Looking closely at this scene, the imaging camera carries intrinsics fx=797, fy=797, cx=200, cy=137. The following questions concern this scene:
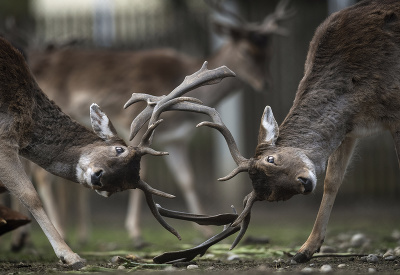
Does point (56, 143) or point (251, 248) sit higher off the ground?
point (56, 143)

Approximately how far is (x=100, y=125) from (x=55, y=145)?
1.48ft

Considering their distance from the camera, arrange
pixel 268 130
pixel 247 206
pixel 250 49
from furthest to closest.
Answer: pixel 250 49 < pixel 268 130 < pixel 247 206

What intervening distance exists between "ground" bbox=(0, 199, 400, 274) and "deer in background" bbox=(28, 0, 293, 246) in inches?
59.9

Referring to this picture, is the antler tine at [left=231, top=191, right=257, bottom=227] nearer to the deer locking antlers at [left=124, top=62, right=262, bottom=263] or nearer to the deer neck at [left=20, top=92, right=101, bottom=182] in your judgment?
the deer locking antlers at [left=124, top=62, right=262, bottom=263]

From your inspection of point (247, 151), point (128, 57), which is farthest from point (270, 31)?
point (247, 151)

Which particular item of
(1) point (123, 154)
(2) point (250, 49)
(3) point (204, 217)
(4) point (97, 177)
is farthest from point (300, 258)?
(2) point (250, 49)

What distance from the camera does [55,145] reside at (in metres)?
7.11

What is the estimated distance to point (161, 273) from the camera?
5570 millimetres

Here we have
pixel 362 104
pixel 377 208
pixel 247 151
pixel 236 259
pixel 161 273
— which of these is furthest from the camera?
pixel 247 151

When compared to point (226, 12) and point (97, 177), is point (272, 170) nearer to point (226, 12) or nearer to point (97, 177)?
point (97, 177)

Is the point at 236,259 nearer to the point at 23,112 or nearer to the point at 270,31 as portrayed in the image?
the point at 23,112

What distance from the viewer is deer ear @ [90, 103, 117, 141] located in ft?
23.0

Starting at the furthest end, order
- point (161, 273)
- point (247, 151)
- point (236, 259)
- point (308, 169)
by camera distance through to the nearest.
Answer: point (247, 151)
point (236, 259)
point (308, 169)
point (161, 273)

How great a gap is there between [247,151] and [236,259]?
8.92m
